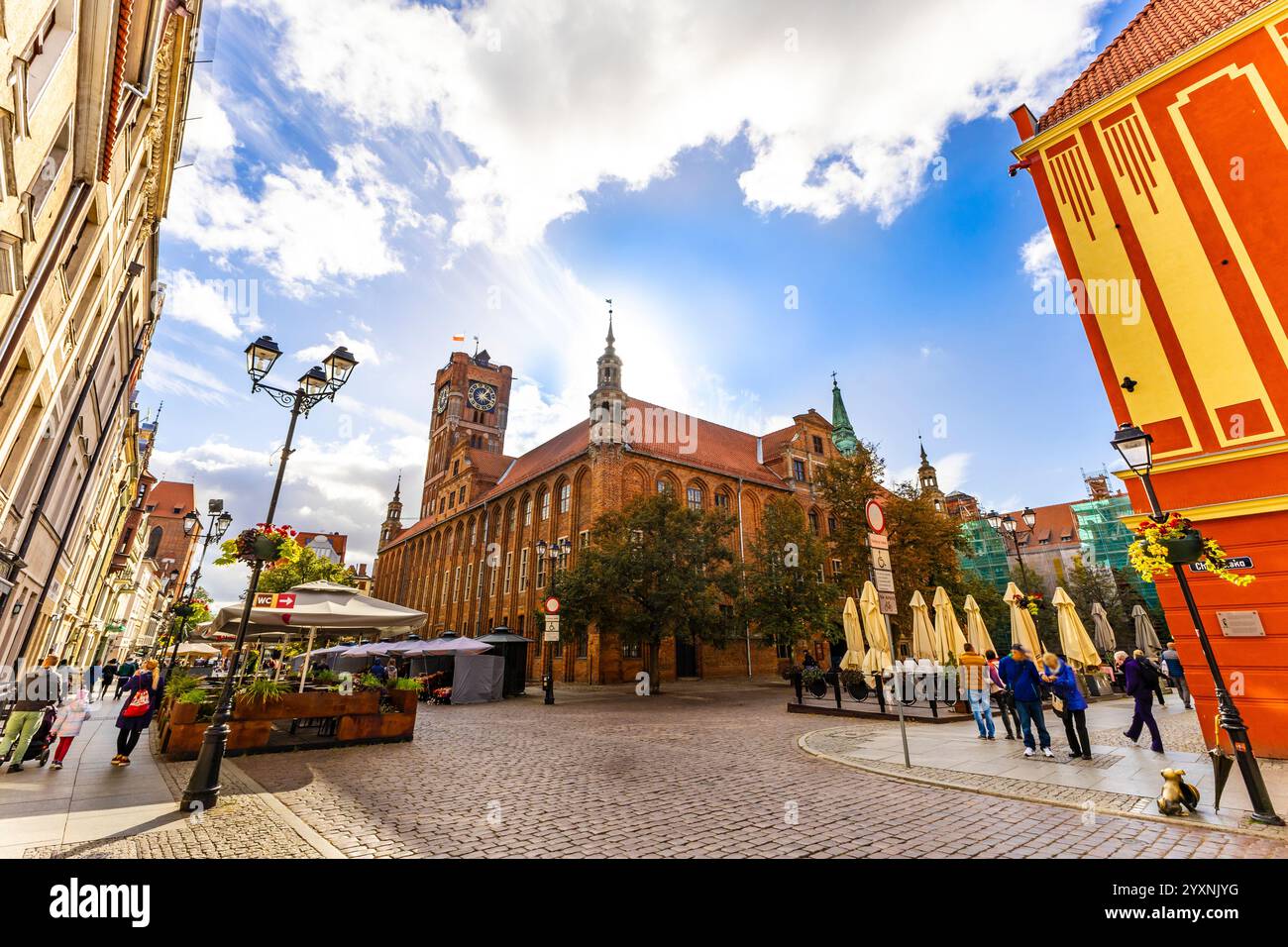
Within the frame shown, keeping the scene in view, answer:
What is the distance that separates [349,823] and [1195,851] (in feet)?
26.2

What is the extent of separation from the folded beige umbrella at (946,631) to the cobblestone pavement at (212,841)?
1761cm

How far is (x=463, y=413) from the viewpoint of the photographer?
59656 millimetres

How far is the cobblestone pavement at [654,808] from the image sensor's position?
489 centimetres

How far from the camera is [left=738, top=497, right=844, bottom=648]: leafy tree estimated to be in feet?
83.8

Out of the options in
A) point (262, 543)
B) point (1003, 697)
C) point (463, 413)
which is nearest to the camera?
point (262, 543)

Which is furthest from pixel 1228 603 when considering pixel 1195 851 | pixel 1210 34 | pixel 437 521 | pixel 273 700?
pixel 437 521

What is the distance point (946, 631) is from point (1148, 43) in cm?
1626

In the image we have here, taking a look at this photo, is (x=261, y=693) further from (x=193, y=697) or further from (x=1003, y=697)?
(x=1003, y=697)

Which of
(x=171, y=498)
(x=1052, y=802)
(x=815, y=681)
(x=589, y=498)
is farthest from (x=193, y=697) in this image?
(x=171, y=498)

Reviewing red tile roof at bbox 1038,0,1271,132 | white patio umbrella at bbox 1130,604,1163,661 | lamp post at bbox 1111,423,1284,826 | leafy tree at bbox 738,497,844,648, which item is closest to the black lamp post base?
lamp post at bbox 1111,423,1284,826

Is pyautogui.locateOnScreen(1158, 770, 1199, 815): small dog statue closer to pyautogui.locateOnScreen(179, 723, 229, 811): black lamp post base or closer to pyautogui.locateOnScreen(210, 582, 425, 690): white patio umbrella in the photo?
pyautogui.locateOnScreen(179, 723, 229, 811): black lamp post base

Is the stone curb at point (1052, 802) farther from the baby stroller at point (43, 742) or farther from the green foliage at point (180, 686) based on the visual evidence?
the baby stroller at point (43, 742)
